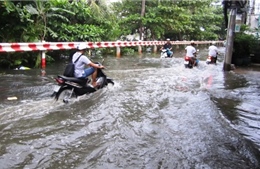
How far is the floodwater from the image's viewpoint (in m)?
4.30

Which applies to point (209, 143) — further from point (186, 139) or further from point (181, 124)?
point (181, 124)

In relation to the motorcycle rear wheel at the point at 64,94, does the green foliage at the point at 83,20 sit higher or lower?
higher

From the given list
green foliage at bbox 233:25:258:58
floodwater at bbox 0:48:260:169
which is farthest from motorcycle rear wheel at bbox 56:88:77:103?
green foliage at bbox 233:25:258:58

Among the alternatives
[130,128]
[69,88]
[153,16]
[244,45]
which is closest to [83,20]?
[153,16]

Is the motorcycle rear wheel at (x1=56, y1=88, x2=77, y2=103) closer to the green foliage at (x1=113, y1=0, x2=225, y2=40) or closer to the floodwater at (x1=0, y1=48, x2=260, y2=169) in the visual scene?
the floodwater at (x1=0, y1=48, x2=260, y2=169)

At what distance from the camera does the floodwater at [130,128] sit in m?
4.30

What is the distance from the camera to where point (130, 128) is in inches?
220

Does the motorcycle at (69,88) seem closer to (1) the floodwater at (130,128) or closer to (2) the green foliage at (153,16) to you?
(1) the floodwater at (130,128)

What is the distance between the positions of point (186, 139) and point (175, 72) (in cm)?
810

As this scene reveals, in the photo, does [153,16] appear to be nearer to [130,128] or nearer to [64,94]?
[64,94]

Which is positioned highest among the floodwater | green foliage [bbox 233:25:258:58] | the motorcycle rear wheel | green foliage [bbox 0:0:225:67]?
green foliage [bbox 0:0:225:67]

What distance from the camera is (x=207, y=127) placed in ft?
19.0

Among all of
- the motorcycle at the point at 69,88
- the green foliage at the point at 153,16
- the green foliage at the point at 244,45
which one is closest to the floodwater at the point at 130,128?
the motorcycle at the point at 69,88

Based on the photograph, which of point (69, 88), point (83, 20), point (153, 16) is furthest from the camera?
point (153, 16)
